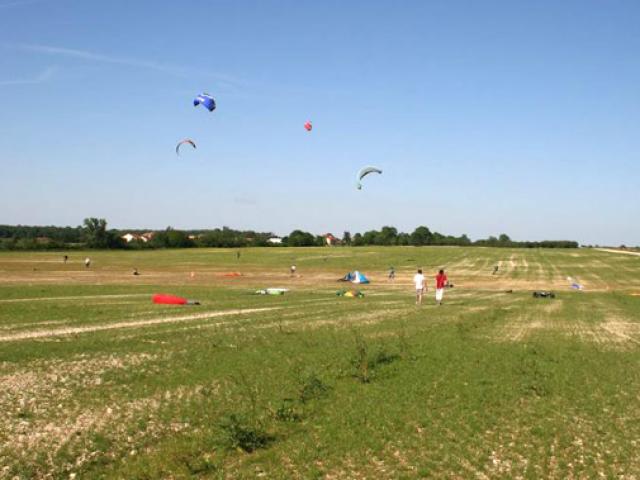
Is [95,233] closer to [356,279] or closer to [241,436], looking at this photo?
[356,279]

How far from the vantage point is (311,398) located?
13.2 meters

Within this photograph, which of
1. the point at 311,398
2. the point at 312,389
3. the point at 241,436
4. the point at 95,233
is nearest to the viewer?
the point at 241,436

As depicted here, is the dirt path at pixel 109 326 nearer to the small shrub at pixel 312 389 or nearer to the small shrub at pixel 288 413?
the small shrub at pixel 312 389

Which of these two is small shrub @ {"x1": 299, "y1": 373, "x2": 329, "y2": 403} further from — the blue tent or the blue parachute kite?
the blue tent

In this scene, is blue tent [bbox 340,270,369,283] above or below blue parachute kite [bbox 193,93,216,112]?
below

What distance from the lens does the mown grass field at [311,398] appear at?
9.48 m

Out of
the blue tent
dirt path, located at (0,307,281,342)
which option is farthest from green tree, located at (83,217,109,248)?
dirt path, located at (0,307,281,342)

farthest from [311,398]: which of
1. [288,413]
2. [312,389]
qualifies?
[288,413]

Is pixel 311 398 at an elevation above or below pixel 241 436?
below

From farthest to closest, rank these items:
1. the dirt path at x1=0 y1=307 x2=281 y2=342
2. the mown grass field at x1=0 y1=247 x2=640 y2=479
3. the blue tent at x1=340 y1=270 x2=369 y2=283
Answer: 1. the blue tent at x1=340 y1=270 x2=369 y2=283
2. the dirt path at x1=0 y1=307 x2=281 y2=342
3. the mown grass field at x1=0 y1=247 x2=640 y2=479

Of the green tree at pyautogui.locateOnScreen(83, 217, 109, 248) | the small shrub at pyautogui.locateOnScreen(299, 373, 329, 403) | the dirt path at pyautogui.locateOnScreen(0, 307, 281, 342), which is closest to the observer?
the small shrub at pyautogui.locateOnScreen(299, 373, 329, 403)

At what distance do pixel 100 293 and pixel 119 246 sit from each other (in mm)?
130100

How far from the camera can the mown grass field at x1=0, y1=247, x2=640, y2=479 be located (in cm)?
948

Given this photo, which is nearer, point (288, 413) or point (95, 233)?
point (288, 413)
